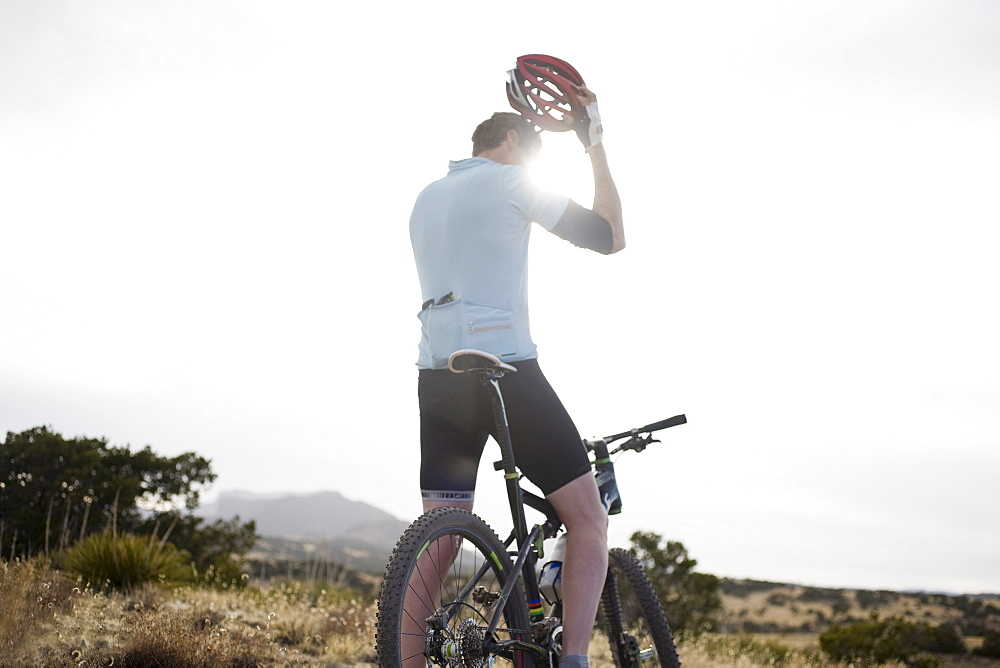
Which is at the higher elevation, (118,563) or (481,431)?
(481,431)

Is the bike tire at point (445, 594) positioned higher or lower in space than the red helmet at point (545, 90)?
lower

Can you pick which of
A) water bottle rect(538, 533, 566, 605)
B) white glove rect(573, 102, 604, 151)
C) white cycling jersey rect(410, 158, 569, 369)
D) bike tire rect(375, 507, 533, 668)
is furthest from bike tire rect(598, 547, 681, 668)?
white glove rect(573, 102, 604, 151)

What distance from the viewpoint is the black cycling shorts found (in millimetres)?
2777

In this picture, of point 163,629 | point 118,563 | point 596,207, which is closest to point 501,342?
point 596,207

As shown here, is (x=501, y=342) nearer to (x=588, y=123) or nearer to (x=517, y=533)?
(x=517, y=533)

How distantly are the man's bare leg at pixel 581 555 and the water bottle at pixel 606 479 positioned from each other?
634mm

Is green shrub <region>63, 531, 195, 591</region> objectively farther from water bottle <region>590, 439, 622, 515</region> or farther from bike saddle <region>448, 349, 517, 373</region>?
bike saddle <region>448, 349, 517, 373</region>

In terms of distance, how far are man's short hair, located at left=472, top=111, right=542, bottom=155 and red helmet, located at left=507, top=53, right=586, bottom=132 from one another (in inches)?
2.2

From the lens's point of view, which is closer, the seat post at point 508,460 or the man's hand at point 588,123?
the seat post at point 508,460

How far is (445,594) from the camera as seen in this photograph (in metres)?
2.69

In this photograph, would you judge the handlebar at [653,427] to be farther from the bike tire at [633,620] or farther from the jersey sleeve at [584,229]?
the jersey sleeve at [584,229]

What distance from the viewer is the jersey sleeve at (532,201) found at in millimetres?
2770

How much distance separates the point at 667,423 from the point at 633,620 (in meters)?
1.11

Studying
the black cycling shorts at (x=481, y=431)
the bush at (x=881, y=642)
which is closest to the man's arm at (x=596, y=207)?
the black cycling shorts at (x=481, y=431)
